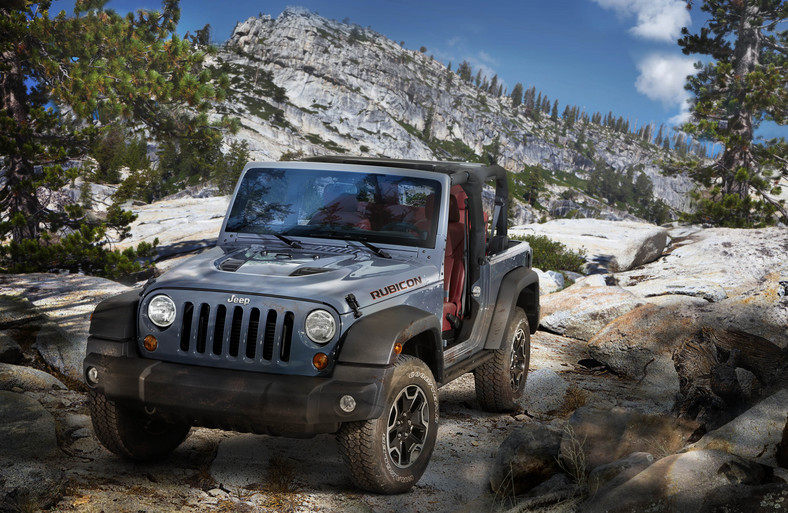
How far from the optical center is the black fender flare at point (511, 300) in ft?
21.7

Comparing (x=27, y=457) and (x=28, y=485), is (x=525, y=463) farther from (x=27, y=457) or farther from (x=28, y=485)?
(x=27, y=457)

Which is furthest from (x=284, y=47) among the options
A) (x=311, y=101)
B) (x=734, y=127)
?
(x=734, y=127)

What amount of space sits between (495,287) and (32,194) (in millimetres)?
Result: 12484

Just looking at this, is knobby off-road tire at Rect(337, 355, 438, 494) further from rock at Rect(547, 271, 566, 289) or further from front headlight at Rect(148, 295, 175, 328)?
rock at Rect(547, 271, 566, 289)

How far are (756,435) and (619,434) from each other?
3.22 ft

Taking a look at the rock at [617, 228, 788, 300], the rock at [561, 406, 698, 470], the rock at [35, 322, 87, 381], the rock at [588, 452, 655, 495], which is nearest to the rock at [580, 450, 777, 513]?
the rock at [588, 452, 655, 495]

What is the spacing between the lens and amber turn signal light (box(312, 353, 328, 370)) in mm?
4227

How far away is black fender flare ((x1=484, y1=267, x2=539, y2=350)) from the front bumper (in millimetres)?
2580

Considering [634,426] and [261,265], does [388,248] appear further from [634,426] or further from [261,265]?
[634,426]

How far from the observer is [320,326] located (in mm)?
4242

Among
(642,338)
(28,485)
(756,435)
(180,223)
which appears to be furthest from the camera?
(180,223)

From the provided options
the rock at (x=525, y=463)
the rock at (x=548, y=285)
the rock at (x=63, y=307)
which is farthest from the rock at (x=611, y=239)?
the rock at (x=525, y=463)

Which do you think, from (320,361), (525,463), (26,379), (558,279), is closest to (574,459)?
(525,463)

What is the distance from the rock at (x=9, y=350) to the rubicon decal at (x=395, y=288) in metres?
4.89
